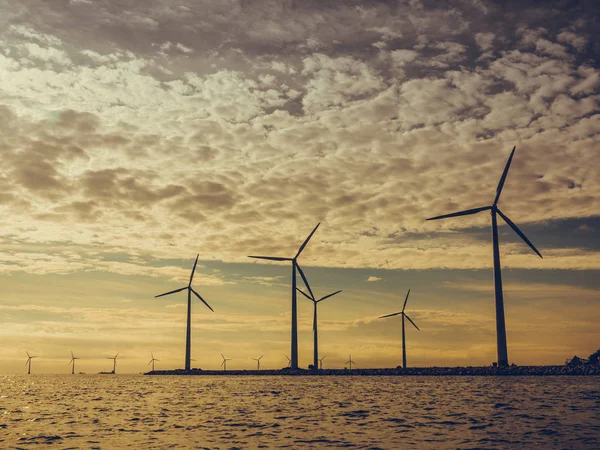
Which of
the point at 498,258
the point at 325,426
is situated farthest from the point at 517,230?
the point at 325,426

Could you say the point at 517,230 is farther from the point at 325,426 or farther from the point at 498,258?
the point at 325,426

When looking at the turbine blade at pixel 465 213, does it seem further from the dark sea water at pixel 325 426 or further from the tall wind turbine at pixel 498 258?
the dark sea water at pixel 325 426

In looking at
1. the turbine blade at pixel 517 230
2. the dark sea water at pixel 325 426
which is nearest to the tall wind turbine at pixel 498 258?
the turbine blade at pixel 517 230

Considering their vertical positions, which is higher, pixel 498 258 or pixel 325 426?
pixel 498 258

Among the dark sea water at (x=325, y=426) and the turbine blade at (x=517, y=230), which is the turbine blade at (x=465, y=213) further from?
the dark sea water at (x=325, y=426)

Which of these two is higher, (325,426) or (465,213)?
(465,213)

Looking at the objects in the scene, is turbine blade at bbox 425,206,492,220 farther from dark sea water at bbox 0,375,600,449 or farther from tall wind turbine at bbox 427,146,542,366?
dark sea water at bbox 0,375,600,449

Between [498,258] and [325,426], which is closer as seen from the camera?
[325,426]

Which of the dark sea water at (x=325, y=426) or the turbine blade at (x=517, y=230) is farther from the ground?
the turbine blade at (x=517, y=230)

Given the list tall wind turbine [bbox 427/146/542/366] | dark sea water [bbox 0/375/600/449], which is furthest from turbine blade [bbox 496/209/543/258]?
dark sea water [bbox 0/375/600/449]

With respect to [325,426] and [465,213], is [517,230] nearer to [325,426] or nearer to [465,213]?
[465,213]

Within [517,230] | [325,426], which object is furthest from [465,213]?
[325,426]

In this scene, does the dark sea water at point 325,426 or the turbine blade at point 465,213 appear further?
the turbine blade at point 465,213

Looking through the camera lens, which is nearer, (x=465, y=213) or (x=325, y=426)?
(x=325, y=426)
